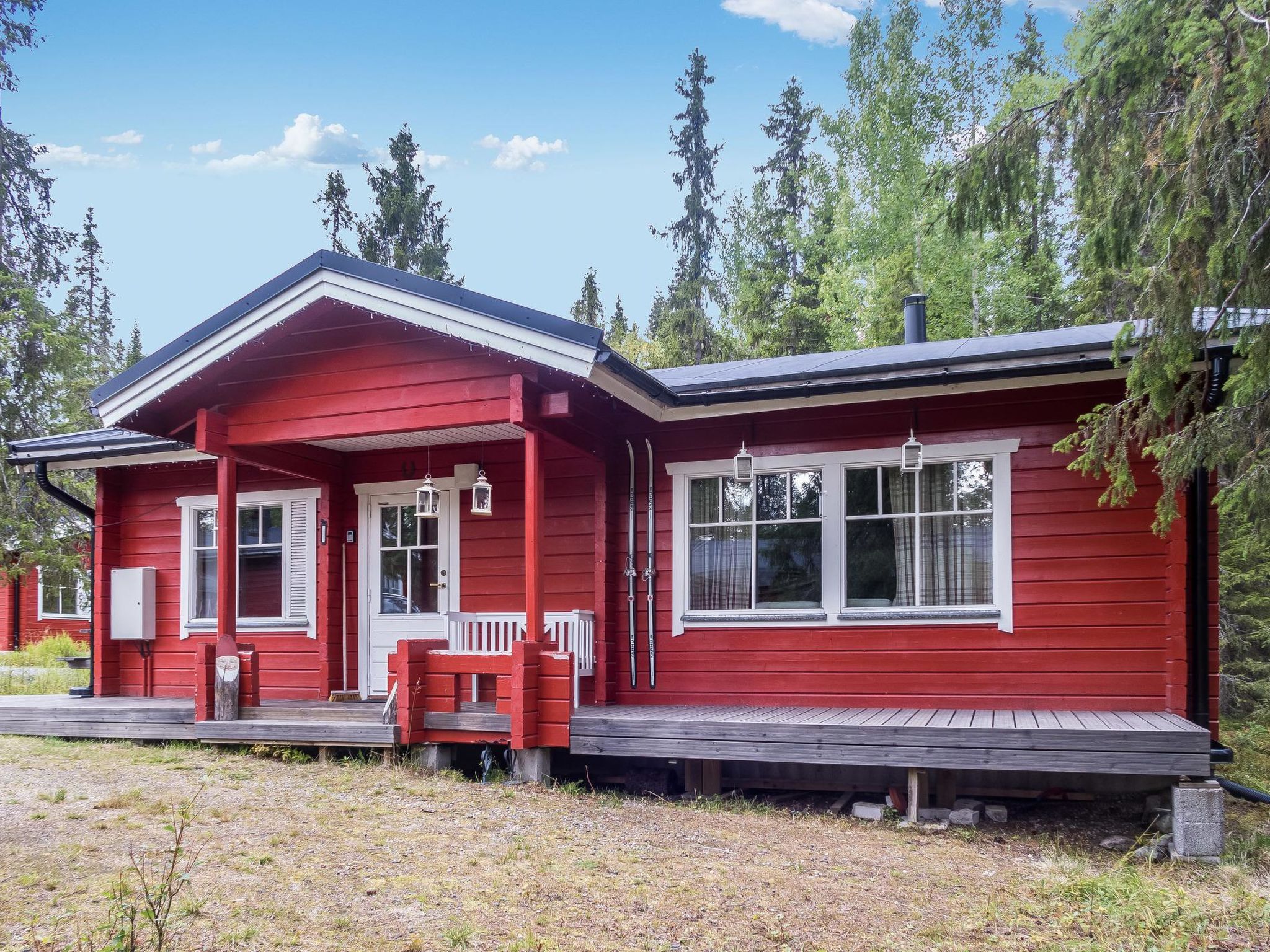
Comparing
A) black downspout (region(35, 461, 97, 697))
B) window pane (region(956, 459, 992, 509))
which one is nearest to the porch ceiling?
black downspout (region(35, 461, 97, 697))

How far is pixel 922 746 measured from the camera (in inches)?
239

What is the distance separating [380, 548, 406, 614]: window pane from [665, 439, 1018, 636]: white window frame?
105 inches

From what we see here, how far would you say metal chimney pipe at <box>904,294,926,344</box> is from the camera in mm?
9484

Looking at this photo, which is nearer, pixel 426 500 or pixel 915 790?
pixel 915 790

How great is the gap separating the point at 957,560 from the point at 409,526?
187 inches

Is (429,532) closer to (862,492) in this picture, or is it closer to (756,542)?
(756,542)

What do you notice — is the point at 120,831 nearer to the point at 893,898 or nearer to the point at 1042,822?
the point at 893,898

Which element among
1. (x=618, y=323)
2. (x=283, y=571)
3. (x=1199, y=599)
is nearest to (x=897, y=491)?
(x=1199, y=599)

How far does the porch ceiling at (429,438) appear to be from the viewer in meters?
8.19

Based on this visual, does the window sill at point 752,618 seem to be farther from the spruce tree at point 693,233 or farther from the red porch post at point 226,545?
the spruce tree at point 693,233

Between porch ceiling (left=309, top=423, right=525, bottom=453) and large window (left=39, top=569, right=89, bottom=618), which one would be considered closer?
porch ceiling (left=309, top=423, right=525, bottom=453)

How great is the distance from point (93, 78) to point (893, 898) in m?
41.1

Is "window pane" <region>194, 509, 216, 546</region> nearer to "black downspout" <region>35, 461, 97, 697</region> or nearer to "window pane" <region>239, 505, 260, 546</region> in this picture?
"window pane" <region>239, 505, 260, 546</region>

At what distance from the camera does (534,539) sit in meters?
6.90
